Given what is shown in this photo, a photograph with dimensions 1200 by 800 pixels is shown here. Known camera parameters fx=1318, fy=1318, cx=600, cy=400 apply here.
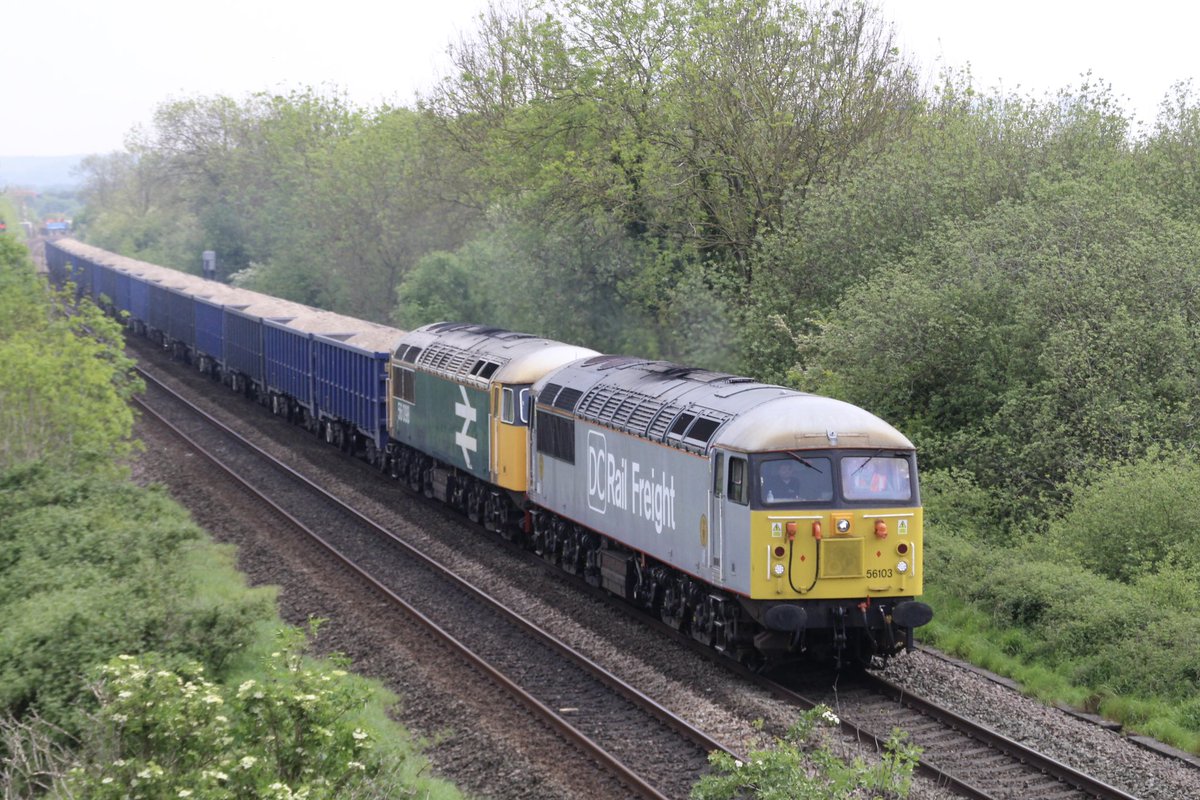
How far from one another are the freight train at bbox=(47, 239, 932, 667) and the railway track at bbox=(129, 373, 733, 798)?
5.22 ft

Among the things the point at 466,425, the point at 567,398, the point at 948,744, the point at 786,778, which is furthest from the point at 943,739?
the point at 466,425

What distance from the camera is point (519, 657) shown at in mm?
15938

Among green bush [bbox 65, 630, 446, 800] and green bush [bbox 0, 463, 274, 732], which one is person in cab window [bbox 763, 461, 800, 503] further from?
green bush [bbox 0, 463, 274, 732]

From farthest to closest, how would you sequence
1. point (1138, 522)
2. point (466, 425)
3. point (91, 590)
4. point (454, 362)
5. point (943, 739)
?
point (454, 362)
point (466, 425)
point (1138, 522)
point (91, 590)
point (943, 739)

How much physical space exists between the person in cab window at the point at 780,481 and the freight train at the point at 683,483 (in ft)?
0.06

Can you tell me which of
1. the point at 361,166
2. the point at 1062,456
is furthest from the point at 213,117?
the point at 1062,456

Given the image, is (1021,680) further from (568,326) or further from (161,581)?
(568,326)

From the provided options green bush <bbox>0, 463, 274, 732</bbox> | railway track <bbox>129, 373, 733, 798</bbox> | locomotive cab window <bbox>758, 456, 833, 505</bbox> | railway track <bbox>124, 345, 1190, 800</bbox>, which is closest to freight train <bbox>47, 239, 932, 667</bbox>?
locomotive cab window <bbox>758, 456, 833, 505</bbox>

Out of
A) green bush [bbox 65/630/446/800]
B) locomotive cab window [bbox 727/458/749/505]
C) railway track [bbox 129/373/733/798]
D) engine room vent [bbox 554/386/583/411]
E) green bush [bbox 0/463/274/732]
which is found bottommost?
railway track [bbox 129/373/733/798]

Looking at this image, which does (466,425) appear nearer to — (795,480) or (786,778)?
(795,480)

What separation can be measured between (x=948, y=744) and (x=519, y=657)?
5.39 m

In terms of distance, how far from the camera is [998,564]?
17.2 meters

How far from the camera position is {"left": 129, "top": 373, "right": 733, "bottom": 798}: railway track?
1243 centimetres

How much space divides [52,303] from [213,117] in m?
61.8
